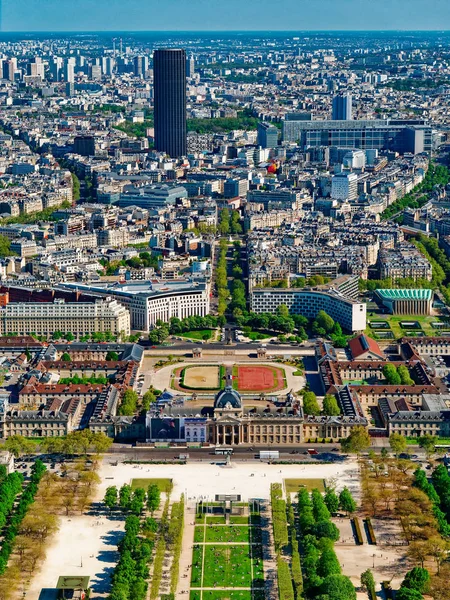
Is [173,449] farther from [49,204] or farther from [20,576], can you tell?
[49,204]

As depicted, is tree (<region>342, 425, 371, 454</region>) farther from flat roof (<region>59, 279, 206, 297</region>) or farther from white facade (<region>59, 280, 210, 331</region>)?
flat roof (<region>59, 279, 206, 297</region>)

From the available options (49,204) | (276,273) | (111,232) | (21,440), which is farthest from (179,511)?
(49,204)

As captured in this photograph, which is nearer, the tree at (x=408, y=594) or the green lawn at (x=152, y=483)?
the tree at (x=408, y=594)

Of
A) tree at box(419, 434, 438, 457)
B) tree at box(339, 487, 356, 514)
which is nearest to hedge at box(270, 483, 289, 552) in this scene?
tree at box(339, 487, 356, 514)

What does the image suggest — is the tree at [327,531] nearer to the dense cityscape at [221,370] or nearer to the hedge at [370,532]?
the dense cityscape at [221,370]

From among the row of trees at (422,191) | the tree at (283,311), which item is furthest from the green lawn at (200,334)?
the row of trees at (422,191)

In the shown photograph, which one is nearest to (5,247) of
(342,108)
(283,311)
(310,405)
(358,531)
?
(283,311)
